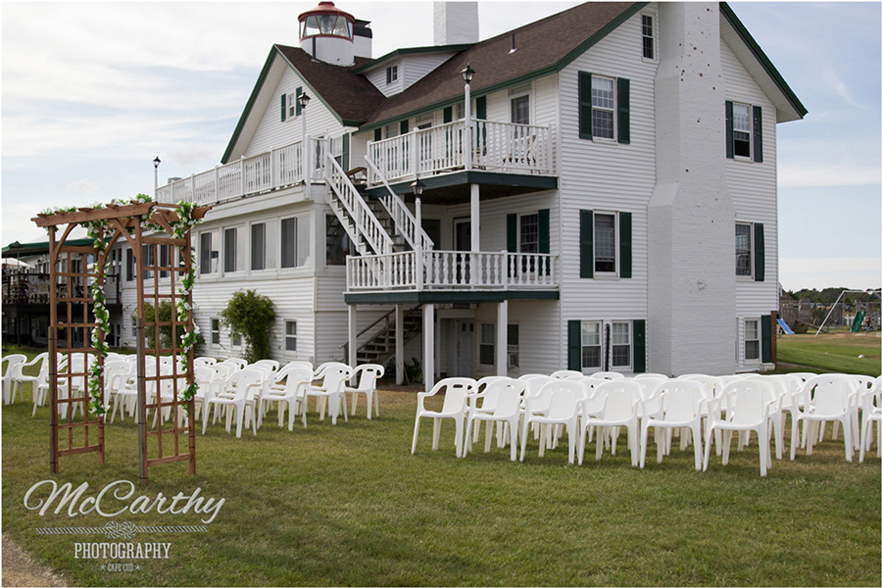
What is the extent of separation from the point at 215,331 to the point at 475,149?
1276cm

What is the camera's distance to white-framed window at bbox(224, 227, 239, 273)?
25.4 metres

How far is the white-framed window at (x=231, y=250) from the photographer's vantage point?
25375 mm

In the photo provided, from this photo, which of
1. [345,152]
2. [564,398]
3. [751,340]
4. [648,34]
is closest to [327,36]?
[345,152]

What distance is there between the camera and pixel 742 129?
71.8ft

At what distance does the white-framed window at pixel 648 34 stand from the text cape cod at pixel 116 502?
16.5 meters

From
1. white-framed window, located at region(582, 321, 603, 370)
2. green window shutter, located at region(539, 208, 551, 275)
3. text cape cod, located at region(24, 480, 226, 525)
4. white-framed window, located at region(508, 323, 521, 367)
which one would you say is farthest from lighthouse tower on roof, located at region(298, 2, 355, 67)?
text cape cod, located at region(24, 480, 226, 525)

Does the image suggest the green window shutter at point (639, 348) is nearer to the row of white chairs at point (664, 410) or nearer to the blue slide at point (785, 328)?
the row of white chairs at point (664, 410)

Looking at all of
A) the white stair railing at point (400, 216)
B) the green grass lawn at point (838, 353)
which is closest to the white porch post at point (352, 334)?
the white stair railing at point (400, 216)

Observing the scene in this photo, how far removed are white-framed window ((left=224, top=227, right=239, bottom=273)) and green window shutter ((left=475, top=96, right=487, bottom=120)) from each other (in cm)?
916

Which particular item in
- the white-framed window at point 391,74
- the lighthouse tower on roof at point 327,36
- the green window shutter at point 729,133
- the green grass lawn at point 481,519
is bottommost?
the green grass lawn at point 481,519

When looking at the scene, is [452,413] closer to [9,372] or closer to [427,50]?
[9,372]

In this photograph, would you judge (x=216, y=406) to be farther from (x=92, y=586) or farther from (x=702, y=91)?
(x=702, y=91)

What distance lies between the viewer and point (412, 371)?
20.8 meters

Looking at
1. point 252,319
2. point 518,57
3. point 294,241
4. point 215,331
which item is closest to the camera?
point 518,57
